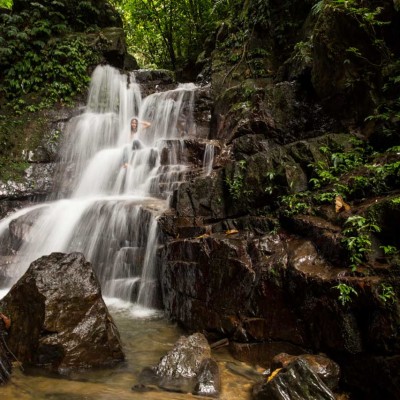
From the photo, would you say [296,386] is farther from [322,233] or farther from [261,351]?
[322,233]

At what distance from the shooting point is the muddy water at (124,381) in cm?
331

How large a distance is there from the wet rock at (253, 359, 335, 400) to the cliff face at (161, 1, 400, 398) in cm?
55

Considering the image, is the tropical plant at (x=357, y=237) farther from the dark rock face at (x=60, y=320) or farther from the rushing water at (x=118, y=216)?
the dark rock face at (x=60, y=320)

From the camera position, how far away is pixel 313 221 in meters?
4.59

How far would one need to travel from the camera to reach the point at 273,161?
579 cm

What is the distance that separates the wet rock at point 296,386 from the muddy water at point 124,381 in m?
0.39

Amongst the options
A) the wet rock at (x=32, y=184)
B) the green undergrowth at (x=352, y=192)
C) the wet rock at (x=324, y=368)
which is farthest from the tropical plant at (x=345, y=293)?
the wet rock at (x=32, y=184)

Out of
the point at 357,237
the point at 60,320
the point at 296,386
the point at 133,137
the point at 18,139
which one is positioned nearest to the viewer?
the point at 296,386

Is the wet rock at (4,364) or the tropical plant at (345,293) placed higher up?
the tropical plant at (345,293)

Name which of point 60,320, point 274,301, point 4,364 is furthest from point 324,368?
point 4,364

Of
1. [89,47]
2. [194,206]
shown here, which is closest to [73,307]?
[194,206]

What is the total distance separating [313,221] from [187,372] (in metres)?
2.49

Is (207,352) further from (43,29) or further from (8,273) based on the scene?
(43,29)

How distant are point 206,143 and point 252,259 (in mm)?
5419
